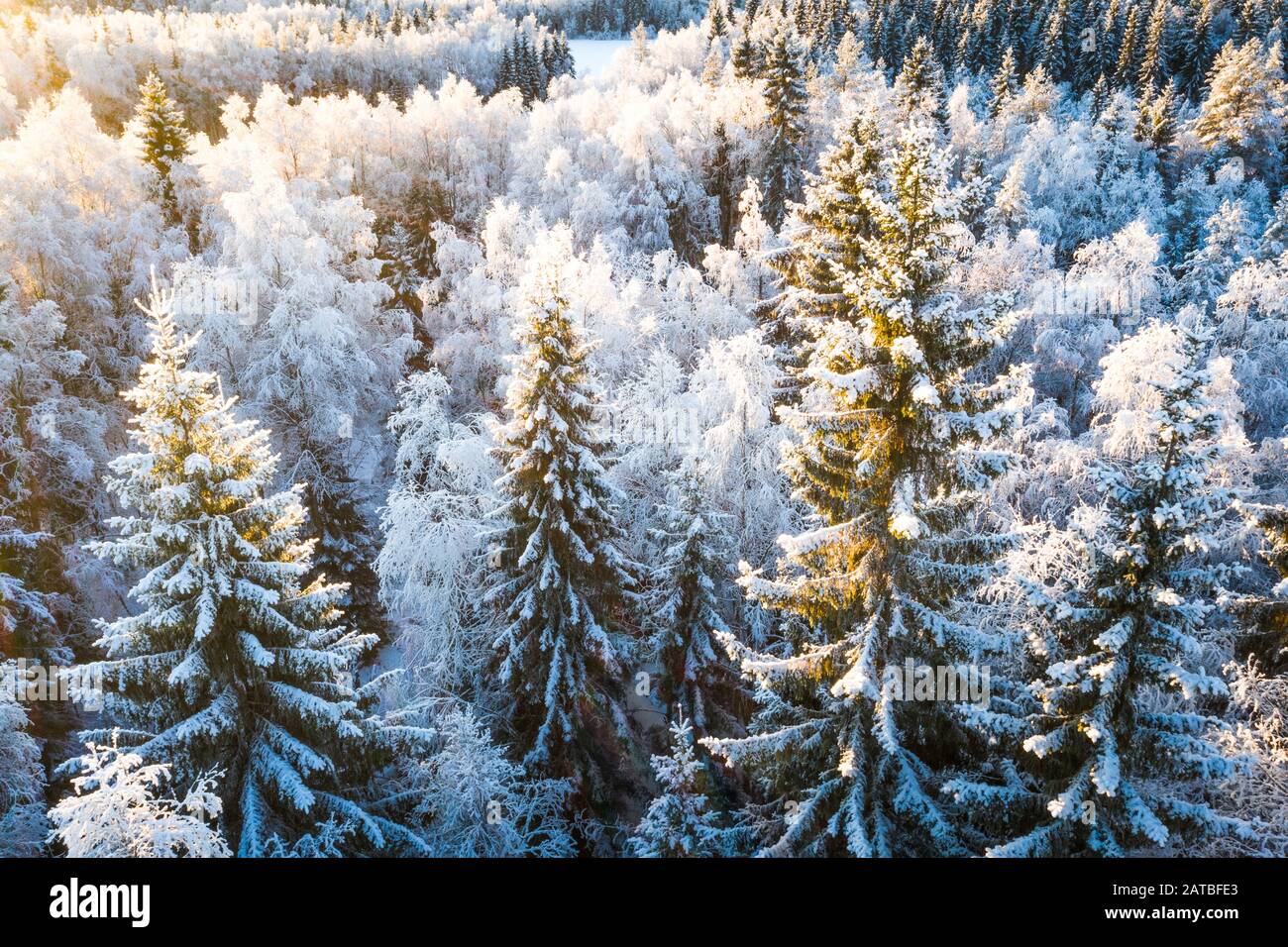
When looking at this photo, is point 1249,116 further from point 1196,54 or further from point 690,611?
point 690,611

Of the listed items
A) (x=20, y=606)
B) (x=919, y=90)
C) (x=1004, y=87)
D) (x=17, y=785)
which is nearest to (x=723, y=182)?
(x=919, y=90)

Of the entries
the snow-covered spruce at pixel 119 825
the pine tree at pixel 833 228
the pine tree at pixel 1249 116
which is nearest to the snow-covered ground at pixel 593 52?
the pine tree at pixel 1249 116

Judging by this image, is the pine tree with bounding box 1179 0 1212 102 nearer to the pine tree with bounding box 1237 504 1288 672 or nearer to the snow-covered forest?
the snow-covered forest

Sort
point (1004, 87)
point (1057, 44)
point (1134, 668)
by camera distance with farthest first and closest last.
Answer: point (1057, 44) → point (1004, 87) → point (1134, 668)

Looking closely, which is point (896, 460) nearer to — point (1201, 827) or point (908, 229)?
point (908, 229)

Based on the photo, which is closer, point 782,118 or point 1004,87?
point 782,118

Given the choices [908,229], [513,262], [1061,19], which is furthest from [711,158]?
[1061,19]
